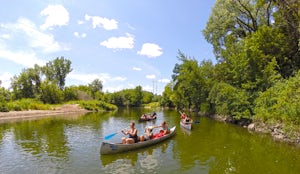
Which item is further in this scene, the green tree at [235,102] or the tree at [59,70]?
the tree at [59,70]

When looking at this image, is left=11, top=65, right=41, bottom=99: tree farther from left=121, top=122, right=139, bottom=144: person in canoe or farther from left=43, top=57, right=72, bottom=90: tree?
left=121, top=122, right=139, bottom=144: person in canoe

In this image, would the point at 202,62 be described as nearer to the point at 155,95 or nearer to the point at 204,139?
the point at 204,139

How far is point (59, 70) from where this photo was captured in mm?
64312

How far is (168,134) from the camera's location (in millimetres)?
17344

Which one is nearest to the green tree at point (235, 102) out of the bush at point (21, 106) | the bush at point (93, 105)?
the bush at point (21, 106)

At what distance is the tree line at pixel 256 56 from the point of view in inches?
813

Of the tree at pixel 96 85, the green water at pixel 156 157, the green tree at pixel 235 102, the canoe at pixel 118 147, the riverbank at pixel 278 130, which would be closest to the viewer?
the green water at pixel 156 157

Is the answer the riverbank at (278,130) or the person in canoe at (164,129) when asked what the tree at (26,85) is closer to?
the person in canoe at (164,129)

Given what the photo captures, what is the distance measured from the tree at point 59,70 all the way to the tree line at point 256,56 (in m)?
47.2

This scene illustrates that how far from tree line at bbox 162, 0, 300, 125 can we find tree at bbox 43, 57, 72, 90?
47230 mm

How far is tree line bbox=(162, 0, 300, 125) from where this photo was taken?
20.7 meters

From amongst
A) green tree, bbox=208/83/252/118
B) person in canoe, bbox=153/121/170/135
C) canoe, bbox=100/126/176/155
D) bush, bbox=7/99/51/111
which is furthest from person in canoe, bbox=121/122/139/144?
bush, bbox=7/99/51/111

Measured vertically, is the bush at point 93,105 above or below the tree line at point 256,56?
below

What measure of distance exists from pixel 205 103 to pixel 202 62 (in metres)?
10.4
